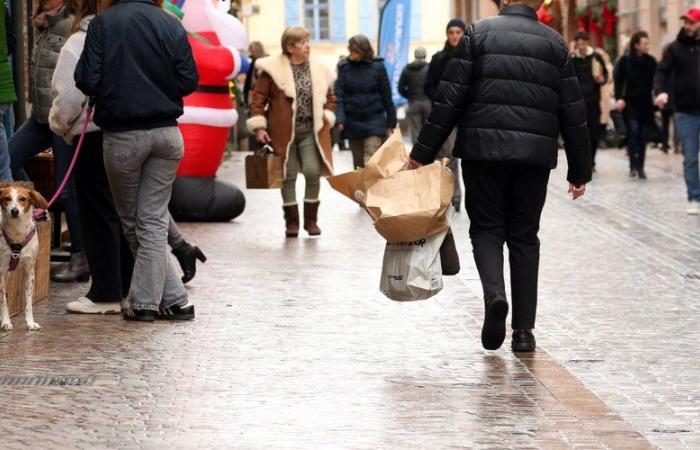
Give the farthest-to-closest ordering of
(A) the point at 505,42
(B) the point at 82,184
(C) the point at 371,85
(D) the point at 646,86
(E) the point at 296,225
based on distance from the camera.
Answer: (D) the point at 646,86
(C) the point at 371,85
(E) the point at 296,225
(B) the point at 82,184
(A) the point at 505,42

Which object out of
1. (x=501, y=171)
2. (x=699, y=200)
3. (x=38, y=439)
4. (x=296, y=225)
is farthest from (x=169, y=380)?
(x=699, y=200)

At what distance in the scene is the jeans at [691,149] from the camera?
54.2 ft

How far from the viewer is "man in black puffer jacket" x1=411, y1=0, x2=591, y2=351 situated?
8.09 metres

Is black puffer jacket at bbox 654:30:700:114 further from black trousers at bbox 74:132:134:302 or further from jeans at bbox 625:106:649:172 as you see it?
black trousers at bbox 74:132:134:302

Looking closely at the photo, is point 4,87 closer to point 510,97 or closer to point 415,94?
point 510,97

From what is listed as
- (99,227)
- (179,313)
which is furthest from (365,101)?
(179,313)

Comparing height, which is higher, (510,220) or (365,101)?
(510,220)

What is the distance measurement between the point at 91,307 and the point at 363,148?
9.03 m

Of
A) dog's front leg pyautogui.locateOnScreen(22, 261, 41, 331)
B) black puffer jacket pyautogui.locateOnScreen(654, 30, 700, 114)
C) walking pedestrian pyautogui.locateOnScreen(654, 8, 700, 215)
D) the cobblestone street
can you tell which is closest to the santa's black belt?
the cobblestone street

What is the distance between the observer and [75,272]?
450 inches

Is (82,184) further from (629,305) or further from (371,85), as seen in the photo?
(371,85)

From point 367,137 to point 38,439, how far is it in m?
12.3

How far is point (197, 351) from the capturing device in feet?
27.5

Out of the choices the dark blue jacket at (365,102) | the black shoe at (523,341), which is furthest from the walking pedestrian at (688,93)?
the black shoe at (523,341)
